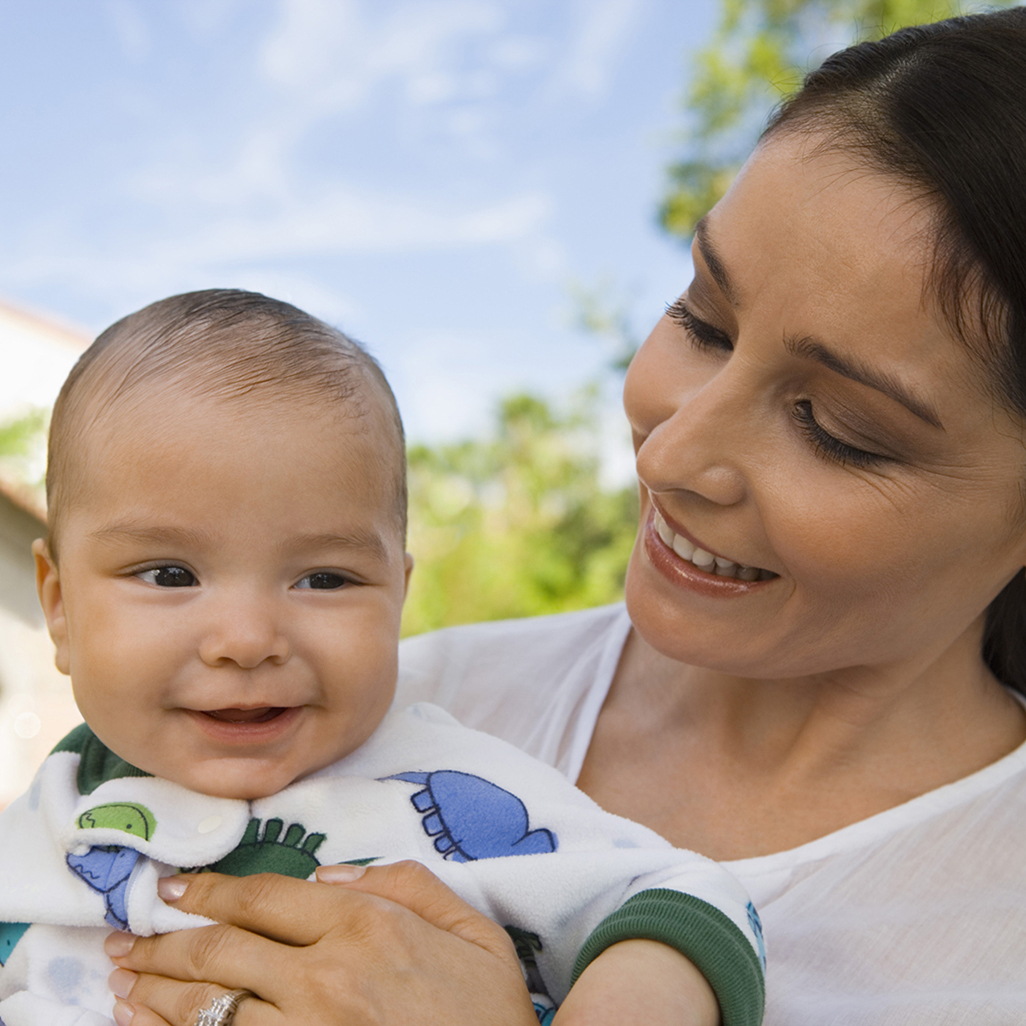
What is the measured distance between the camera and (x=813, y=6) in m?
10.4

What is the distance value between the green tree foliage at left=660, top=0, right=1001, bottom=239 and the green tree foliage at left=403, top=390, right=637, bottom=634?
4128mm

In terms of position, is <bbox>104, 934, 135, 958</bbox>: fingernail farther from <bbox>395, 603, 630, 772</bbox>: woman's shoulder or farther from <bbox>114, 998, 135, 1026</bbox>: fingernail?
<bbox>395, 603, 630, 772</bbox>: woman's shoulder

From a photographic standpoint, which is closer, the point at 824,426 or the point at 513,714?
the point at 824,426

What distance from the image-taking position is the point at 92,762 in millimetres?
1790

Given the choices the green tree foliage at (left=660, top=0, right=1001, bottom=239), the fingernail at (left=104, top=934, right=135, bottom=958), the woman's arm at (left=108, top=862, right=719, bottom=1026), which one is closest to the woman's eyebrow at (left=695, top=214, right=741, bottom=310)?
the woman's arm at (left=108, top=862, right=719, bottom=1026)

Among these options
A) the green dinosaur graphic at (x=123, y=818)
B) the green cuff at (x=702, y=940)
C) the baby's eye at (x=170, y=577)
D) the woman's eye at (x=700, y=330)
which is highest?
the woman's eye at (x=700, y=330)

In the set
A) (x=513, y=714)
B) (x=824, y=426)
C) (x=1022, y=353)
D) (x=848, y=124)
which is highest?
(x=848, y=124)

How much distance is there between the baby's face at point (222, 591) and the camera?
152cm

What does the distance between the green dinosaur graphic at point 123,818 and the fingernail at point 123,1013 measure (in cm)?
23

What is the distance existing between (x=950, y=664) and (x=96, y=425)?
172cm

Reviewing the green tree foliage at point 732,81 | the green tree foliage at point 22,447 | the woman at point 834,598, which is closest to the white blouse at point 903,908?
the woman at point 834,598

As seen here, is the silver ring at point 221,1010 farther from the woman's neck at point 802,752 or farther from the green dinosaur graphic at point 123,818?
the woman's neck at point 802,752

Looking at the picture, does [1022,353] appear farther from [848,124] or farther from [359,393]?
[359,393]

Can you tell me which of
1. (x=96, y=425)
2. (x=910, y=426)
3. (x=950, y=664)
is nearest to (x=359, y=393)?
(x=96, y=425)
